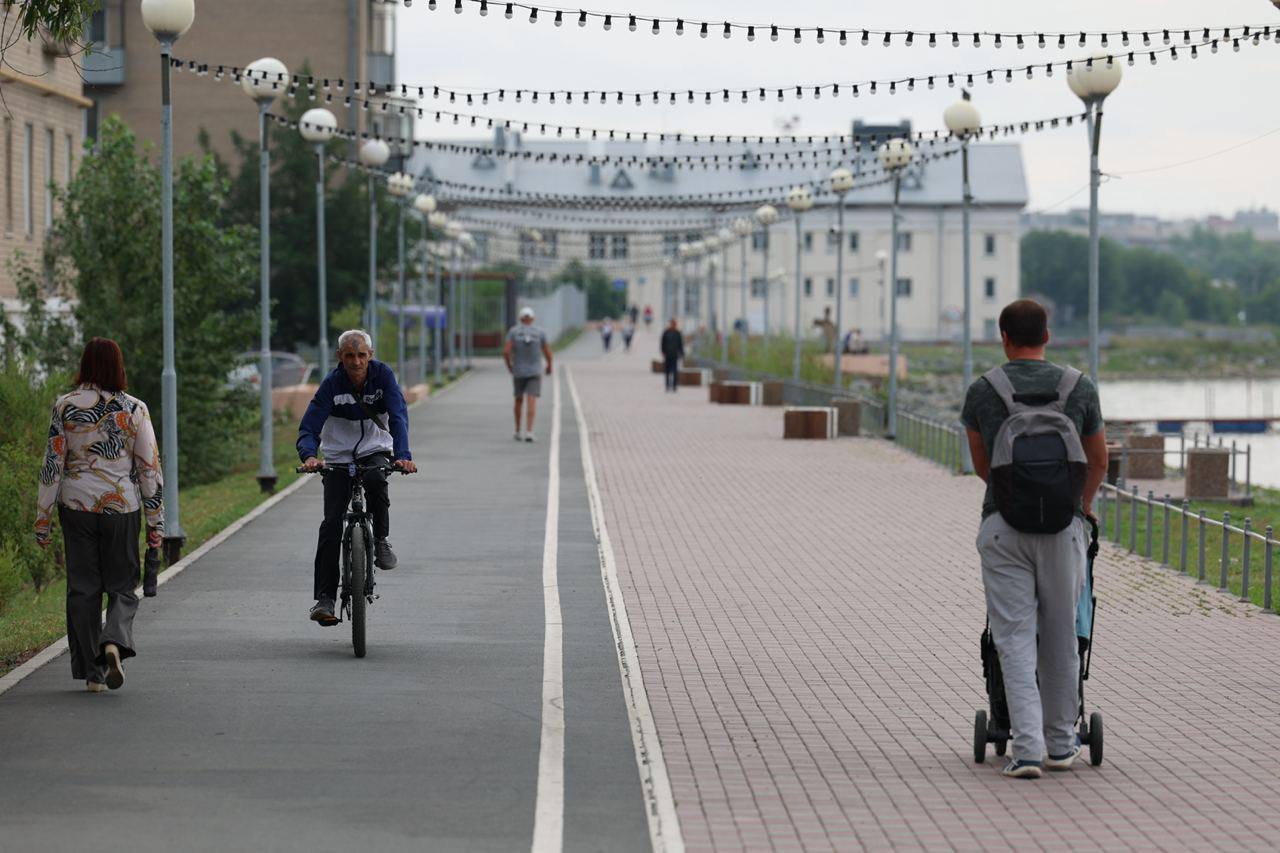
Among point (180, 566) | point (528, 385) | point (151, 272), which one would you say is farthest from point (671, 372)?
point (180, 566)

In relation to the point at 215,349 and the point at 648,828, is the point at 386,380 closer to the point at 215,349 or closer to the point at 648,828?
the point at 648,828

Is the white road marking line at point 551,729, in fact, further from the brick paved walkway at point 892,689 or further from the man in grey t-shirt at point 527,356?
the man in grey t-shirt at point 527,356

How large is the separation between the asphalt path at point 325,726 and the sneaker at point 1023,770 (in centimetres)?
139

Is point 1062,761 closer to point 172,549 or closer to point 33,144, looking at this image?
point 172,549

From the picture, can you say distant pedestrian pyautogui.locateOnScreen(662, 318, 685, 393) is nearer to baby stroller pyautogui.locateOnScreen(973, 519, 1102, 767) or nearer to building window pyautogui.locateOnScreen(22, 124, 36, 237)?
building window pyautogui.locateOnScreen(22, 124, 36, 237)

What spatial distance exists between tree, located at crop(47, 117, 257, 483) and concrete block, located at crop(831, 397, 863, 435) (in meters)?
9.45

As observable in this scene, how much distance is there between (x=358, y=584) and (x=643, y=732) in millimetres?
2469

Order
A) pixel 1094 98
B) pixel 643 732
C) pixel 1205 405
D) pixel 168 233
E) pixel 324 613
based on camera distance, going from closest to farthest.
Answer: pixel 643 732, pixel 324 613, pixel 168 233, pixel 1094 98, pixel 1205 405

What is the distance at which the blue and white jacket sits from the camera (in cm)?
1095

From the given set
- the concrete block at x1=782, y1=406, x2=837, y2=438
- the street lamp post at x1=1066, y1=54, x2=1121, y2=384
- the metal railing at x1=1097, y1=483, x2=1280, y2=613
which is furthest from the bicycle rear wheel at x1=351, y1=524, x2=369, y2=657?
the concrete block at x1=782, y1=406, x2=837, y2=438

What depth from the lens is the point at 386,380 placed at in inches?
434

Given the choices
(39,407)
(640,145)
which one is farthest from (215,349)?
(640,145)

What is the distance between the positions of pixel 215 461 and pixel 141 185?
367 centimetres

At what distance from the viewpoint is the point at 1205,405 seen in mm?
88000
